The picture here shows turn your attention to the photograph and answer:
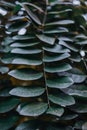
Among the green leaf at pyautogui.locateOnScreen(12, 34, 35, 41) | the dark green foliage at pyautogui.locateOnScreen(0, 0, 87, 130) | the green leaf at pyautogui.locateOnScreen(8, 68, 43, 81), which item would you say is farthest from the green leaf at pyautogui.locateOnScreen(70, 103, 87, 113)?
the green leaf at pyautogui.locateOnScreen(12, 34, 35, 41)

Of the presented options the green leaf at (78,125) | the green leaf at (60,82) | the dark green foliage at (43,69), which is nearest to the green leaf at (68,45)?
the dark green foliage at (43,69)

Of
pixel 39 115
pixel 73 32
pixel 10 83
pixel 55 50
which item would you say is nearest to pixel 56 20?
pixel 73 32

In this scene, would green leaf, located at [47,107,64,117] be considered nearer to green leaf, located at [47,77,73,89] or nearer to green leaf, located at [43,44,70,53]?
green leaf, located at [47,77,73,89]

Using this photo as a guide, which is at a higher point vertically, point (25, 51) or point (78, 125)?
point (25, 51)

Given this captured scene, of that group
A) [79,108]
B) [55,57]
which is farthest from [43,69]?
[79,108]

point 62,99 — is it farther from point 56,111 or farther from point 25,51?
point 25,51

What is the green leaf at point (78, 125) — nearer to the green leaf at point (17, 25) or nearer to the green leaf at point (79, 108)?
the green leaf at point (79, 108)

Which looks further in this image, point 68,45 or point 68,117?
A: point 68,45


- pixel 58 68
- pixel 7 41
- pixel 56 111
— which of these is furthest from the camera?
pixel 7 41
